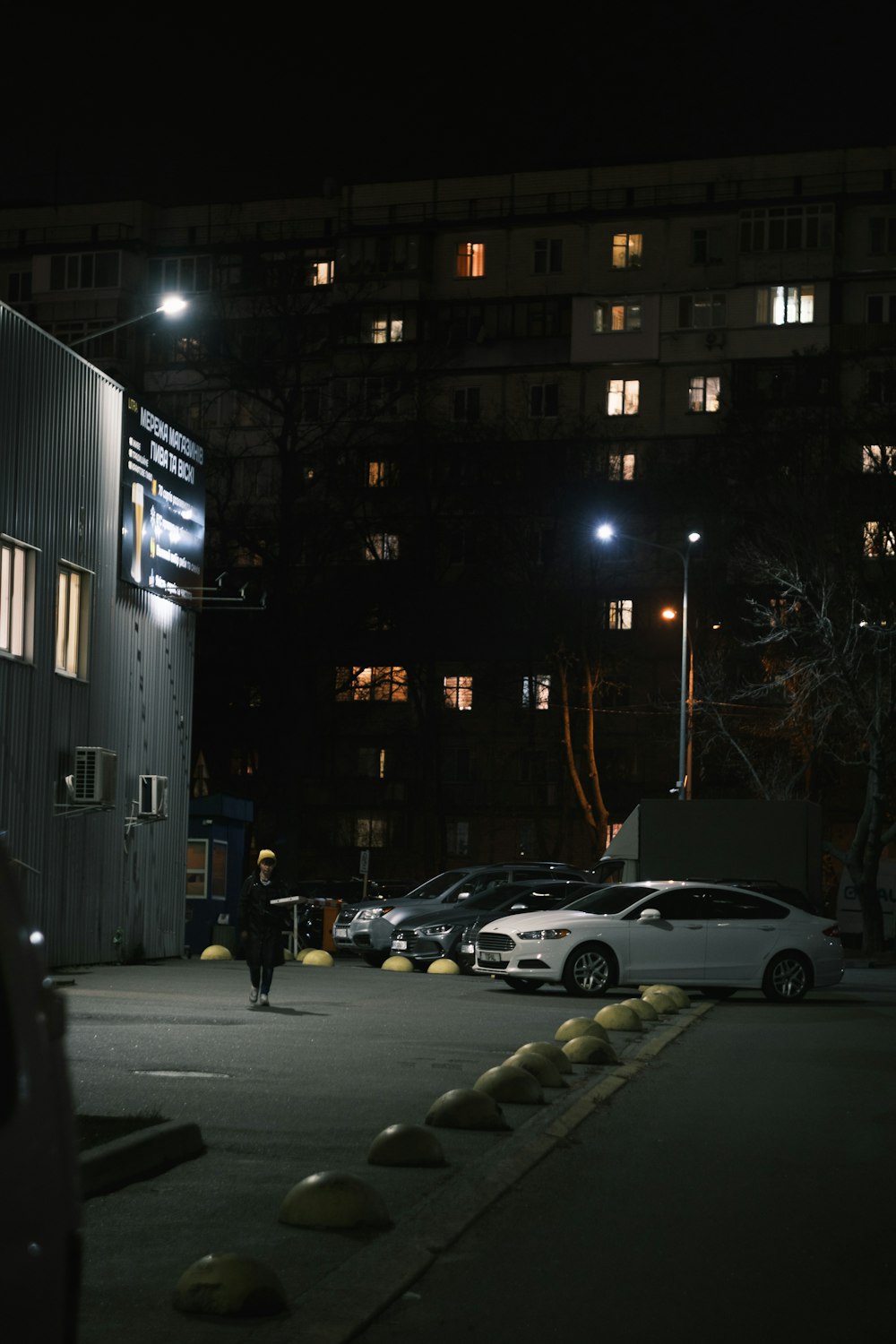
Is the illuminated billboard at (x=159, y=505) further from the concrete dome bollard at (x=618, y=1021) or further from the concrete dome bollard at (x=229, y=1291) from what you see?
the concrete dome bollard at (x=229, y=1291)

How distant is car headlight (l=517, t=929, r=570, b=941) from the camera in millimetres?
24312

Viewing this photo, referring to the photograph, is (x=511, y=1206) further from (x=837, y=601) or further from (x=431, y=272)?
(x=431, y=272)

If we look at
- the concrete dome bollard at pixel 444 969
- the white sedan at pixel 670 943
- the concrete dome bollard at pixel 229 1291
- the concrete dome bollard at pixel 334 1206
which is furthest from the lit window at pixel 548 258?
the concrete dome bollard at pixel 229 1291

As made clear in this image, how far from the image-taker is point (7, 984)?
3.57 metres

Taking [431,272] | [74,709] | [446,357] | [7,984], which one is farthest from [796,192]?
→ [7,984]

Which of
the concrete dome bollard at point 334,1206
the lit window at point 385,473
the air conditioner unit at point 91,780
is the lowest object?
the concrete dome bollard at point 334,1206

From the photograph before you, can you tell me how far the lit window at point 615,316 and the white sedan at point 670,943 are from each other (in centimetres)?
5102

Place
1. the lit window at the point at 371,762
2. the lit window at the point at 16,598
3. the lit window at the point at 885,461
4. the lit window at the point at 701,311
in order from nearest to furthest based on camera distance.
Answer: the lit window at the point at 16,598 < the lit window at the point at 885,461 < the lit window at the point at 701,311 < the lit window at the point at 371,762

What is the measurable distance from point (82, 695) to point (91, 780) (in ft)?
5.15

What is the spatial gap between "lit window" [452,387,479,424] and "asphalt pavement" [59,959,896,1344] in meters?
52.7

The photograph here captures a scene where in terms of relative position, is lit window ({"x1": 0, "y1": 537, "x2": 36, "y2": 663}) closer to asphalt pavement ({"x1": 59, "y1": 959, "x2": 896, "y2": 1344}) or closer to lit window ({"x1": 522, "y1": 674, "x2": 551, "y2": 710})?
asphalt pavement ({"x1": 59, "y1": 959, "x2": 896, "y2": 1344})

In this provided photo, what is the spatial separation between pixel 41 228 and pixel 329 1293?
79.1m

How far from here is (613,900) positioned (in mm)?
25234

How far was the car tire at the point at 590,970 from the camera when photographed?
24.3m
